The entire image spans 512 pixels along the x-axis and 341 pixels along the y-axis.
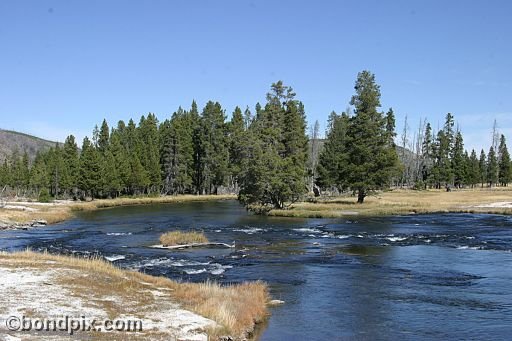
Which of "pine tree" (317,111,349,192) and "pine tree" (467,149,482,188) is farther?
"pine tree" (467,149,482,188)

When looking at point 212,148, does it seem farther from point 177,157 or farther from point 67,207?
point 67,207

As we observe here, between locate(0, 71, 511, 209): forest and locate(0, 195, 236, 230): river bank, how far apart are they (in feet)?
21.2

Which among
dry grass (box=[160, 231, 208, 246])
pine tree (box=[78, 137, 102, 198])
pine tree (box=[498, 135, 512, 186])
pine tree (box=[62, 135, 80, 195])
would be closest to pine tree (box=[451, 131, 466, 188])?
pine tree (box=[498, 135, 512, 186])

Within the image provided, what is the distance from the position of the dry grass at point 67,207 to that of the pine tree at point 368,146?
42184mm

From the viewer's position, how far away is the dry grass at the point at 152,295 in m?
17.6

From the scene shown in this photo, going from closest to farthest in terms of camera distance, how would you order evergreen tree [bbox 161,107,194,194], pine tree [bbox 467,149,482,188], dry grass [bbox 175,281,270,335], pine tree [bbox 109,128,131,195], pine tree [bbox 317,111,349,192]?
dry grass [bbox 175,281,270,335] → pine tree [bbox 317,111,349,192] → pine tree [bbox 109,128,131,195] → evergreen tree [bbox 161,107,194,194] → pine tree [bbox 467,149,482,188]

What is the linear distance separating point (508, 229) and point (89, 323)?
44.3 meters

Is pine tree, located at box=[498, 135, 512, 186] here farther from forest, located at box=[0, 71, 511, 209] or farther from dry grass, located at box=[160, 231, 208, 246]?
dry grass, located at box=[160, 231, 208, 246]

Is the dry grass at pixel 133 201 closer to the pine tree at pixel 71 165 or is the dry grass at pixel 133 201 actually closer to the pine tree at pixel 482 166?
the pine tree at pixel 71 165

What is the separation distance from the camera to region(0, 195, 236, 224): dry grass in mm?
62544

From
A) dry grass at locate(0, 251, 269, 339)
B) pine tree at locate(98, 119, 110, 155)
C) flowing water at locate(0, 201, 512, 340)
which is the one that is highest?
pine tree at locate(98, 119, 110, 155)

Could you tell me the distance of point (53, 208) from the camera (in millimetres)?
83312

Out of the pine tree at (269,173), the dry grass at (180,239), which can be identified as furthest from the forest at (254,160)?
the dry grass at (180,239)

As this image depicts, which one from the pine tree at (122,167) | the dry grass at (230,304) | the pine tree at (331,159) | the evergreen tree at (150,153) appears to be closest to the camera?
the dry grass at (230,304)
